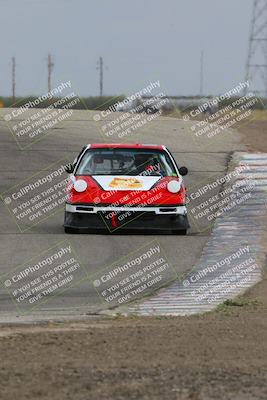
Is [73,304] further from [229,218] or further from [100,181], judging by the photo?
[229,218]

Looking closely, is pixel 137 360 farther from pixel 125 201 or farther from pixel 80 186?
pixel 80 186

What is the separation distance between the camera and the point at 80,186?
698 inches

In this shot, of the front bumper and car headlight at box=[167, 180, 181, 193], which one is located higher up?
car headlight at box=[167, 180, 181, 193]

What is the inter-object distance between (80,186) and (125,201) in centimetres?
79

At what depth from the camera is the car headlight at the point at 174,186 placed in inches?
706

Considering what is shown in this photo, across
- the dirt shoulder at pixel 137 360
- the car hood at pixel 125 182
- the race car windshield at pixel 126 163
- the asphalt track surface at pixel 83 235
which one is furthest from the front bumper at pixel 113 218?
the dirt shoulder at pixel 137 360

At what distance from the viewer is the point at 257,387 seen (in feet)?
21.6

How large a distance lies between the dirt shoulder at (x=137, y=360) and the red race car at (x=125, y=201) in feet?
24.7

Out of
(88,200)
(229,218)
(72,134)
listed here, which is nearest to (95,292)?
(88,200)

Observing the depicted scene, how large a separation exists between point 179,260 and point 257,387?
8.14 metres

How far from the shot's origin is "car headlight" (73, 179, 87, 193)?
1764 centimetres

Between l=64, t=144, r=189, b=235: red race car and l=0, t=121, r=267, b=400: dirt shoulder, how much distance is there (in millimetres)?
7531

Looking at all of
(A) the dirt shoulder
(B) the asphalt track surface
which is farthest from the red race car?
(A) the dirt shoulder

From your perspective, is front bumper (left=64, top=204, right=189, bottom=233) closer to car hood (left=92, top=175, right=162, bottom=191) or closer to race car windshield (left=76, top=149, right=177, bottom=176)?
car hood (left=92, top=175, right=162, bottom=191)
